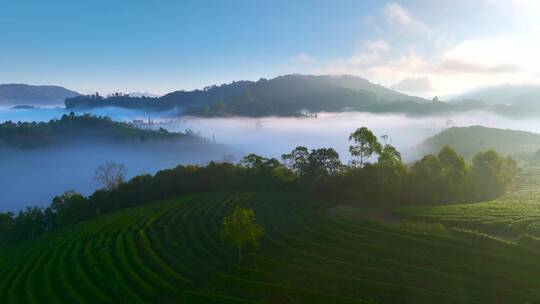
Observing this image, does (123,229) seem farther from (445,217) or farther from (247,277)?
(445,217)

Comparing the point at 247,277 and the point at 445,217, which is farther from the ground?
the point at 445,217

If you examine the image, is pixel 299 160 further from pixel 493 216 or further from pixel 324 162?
pixel 493 216

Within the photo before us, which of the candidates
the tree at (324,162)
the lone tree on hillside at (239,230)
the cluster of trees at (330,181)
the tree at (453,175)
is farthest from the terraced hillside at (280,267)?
the tree at (453,175)

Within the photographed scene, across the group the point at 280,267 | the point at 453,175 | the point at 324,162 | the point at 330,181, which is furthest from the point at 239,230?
the point at 453,175

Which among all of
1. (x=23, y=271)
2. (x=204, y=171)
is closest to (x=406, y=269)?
(x=23, y=271)

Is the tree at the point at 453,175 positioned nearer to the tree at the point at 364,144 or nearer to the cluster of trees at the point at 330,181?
the cluster of trees at the point at 330,181

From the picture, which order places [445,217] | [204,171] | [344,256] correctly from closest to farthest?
[344,256], [445,217], [204,171]
